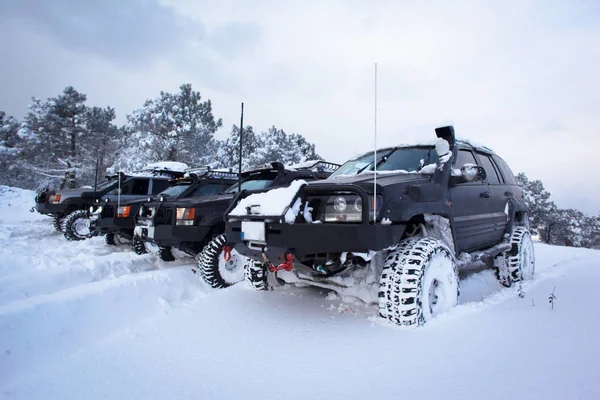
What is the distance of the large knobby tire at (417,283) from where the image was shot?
2.60 metres

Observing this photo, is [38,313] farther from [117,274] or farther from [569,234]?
[569,234]

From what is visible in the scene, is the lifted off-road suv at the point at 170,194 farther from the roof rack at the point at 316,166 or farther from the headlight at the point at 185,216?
the roof rack at the point at 316,166

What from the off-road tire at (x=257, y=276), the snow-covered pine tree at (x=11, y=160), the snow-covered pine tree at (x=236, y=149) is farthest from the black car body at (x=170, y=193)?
the snow-covered pine tree at (x=11, y=160)

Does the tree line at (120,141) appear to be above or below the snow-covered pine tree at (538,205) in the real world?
above

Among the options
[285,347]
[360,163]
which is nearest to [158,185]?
[360,163]

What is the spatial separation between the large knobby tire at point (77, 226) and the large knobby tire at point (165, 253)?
178 inches

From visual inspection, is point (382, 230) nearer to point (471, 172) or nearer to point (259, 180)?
point (471, 172)

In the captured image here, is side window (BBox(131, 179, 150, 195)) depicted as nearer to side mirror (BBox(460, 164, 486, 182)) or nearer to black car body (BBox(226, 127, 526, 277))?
black car body (BBox(226, 127, 526, 277))

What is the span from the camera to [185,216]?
5051 millimetres

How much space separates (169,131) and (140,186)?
16392 millimetres

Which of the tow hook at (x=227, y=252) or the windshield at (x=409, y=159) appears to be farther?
the tow hook at (x=227, y=252)

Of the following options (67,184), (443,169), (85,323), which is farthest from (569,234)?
(67,184)

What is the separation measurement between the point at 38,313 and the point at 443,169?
13.4 feet

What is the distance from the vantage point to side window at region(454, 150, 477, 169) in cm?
390
